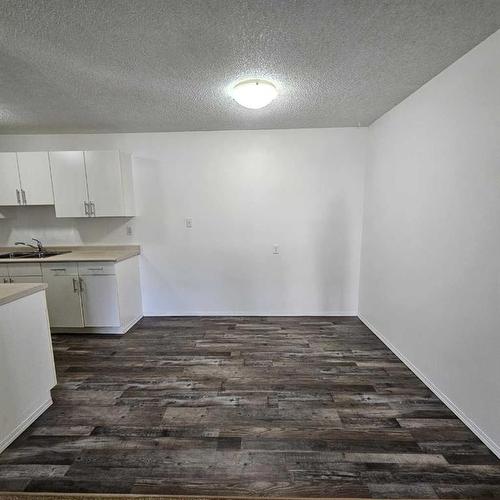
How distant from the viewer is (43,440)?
1675 millimetres

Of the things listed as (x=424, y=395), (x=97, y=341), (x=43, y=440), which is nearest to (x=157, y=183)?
(x=97, y=341)

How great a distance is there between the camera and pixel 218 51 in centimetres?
171

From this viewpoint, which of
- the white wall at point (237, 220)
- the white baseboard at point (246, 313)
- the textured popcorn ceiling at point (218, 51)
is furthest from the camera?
the white baseboard at point (246, 313)

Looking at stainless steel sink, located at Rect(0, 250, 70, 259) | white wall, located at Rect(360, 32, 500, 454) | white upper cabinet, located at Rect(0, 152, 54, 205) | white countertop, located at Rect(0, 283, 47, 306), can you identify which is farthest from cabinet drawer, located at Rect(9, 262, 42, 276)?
white wall, located at Rect(360, 32, 500, 454)

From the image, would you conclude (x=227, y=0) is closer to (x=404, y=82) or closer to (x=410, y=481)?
(x=404, y=82)

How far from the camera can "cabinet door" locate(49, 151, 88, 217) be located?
313 cm

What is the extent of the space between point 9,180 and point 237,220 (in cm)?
279

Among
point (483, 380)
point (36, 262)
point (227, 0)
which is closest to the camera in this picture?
point (227, 0)

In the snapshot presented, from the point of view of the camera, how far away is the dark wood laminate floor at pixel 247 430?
1399 millimetres

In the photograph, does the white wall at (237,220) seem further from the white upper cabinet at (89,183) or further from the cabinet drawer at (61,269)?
the cabinet drawer at (61,269)

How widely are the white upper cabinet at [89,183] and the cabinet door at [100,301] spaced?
823 mm

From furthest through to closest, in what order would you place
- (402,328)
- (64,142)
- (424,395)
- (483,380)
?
(64,142), (402,328), (424,395), (483,380)

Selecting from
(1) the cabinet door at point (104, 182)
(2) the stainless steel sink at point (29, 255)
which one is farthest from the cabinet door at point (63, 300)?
(1) the cabinet door at point (104, 182)

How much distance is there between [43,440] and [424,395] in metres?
2.68
